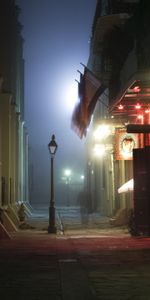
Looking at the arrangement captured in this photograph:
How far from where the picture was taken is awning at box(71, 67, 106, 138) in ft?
79.6

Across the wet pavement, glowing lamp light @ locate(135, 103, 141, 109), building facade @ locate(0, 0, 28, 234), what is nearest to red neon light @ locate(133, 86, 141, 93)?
glowing lamp light @ locate(135, 103, 141, 109)

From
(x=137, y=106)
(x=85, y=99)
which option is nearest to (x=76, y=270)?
(x=137, y=106)

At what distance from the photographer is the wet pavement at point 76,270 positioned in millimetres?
10461

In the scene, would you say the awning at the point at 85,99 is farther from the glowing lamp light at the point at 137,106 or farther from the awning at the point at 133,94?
the glowing lamp light at the point at 137,106

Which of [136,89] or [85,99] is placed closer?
[136,89]

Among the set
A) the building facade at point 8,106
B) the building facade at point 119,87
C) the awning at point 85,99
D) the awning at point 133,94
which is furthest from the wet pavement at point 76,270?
the building facade at point 8,106

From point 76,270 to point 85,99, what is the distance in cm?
1302

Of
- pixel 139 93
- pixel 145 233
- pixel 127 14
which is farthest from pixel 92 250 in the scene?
pixel 127 14

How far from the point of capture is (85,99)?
25.6 m

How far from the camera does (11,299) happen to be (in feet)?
32.6

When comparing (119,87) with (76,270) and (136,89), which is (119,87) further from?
(76,270)

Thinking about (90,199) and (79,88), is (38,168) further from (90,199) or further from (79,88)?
(79,88)

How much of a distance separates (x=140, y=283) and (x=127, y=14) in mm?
21035

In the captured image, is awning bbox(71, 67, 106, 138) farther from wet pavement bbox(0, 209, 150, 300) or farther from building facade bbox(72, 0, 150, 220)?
wet pavement bbox(0, 209, 150, 300)
